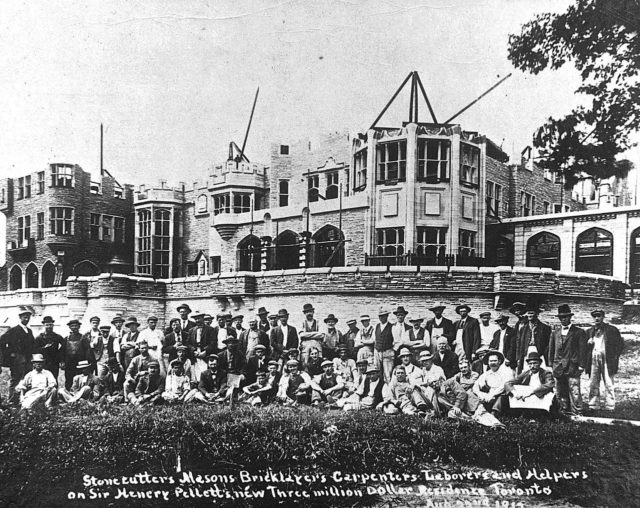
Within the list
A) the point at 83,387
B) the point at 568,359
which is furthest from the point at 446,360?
the point at 83,387

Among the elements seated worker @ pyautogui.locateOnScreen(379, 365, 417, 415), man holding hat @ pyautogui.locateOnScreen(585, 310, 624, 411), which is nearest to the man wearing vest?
seated worker @ pyautogui.locateOnScreen(379, 365, 417, 415)

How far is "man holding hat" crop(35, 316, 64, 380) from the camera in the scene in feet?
38.9

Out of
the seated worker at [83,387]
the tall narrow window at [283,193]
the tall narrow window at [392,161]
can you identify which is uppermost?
the tall narrow window at [392,161]

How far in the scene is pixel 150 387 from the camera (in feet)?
38.2

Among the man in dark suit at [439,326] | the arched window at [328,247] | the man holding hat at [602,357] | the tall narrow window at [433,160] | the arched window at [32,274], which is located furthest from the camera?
the arched window at [32,274]

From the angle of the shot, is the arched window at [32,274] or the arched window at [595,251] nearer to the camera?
the arched window at [595,251]

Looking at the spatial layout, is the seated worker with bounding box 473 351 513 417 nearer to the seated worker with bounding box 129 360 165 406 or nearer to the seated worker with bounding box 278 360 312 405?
the seated worker with bounding box 278 360 312 405

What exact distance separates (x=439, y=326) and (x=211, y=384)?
470 centimetres

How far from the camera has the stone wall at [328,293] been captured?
35.4ft

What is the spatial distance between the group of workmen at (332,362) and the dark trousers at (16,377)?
0.07 feet

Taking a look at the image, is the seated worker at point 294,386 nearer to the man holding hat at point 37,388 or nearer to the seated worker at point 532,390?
the seated worker at point 532,390

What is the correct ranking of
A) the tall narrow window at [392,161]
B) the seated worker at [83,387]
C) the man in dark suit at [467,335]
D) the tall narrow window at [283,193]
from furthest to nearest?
the tall narrow window at [283,193]
the tall narrow window at [392,161]
the seated worker at [83,387]
the man in dark suit at [467,335]

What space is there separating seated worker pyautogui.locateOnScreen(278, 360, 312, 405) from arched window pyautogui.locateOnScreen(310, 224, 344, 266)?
108 inches

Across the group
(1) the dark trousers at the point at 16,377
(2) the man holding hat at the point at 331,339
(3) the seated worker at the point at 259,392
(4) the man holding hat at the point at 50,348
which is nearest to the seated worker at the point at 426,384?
(2) the man holding hat at the point at 331,339
